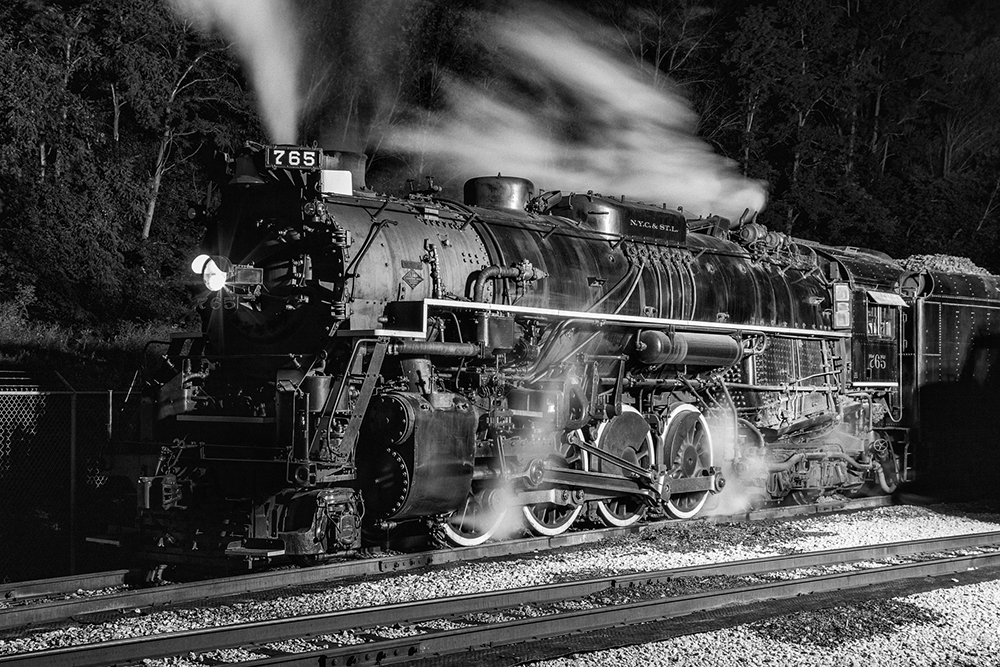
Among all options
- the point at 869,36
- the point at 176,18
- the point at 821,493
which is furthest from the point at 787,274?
the point at 869,36

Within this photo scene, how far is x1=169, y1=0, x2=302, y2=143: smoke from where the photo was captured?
38.1 feet

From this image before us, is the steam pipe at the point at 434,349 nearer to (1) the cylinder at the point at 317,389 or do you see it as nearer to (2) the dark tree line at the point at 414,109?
(1) the cylinder at the point at 317,389

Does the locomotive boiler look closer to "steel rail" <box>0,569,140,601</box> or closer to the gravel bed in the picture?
"steel rail" <box>0,569,140,601</box>

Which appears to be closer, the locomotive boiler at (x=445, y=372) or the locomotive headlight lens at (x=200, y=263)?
the locomotive boiler at (x=445, y=372)

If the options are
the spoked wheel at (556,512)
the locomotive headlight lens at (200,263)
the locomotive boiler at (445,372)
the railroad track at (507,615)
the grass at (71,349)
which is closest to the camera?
the railroad track at (507,615)

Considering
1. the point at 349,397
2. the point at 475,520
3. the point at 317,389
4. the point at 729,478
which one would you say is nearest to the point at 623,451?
the point at 475,520

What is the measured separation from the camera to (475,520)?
10.6m

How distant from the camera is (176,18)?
22.2m

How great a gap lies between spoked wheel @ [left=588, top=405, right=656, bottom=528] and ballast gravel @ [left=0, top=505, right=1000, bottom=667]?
45cm

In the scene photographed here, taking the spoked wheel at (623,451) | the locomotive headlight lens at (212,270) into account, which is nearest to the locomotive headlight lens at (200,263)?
the locomotive headlight lens at (212,270)

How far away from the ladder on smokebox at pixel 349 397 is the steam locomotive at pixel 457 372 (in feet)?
0.06

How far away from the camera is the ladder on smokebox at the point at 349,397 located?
8.79 m

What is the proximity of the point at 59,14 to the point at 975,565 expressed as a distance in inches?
728

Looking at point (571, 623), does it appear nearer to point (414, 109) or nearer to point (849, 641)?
point (849, 641)
